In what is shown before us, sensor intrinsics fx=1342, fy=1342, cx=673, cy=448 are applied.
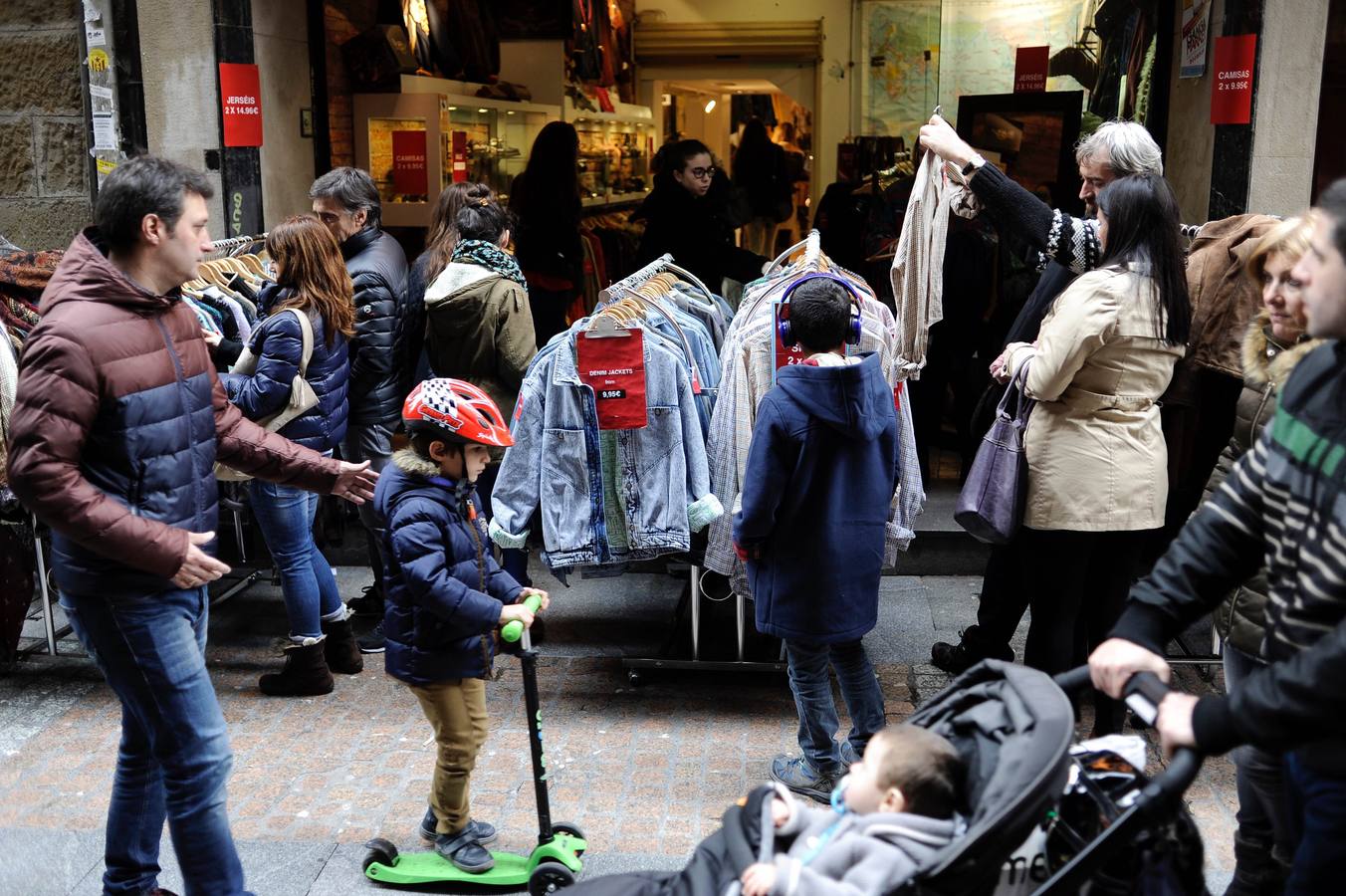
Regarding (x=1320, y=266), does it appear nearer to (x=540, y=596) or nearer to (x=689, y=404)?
(x=540, y=596)

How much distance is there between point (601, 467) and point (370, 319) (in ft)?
4.77

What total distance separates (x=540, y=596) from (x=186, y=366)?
1206 mm

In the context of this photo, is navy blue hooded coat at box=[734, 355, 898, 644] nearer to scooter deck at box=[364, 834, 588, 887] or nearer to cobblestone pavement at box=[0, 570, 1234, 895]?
cobblestone pavement at box=[0, 570, 1234, 895]

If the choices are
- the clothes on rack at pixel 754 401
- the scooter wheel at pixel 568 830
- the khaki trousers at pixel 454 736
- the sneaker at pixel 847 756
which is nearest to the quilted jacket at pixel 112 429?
the khaki trousers at pixel 454 736

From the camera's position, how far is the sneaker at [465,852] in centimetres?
413

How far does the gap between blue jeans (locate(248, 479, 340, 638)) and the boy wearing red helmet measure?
1.70 meters

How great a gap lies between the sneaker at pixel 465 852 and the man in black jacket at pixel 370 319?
6.62 ft

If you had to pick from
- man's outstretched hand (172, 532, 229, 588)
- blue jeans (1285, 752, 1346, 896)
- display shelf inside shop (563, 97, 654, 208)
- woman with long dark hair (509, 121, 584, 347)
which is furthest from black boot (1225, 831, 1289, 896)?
display shelf inside shop (563, 97, 654, 208)

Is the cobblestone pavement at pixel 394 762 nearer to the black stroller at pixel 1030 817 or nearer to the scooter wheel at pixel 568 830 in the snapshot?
the scooter wheel at pixel 568 830

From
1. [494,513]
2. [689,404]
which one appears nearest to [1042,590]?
[689,404]

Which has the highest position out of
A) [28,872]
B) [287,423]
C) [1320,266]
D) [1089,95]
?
[1089,95]

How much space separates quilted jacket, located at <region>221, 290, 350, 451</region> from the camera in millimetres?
5395

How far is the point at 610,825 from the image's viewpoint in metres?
4.50

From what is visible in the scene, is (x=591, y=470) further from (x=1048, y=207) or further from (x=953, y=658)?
(x=1048, y=207)
